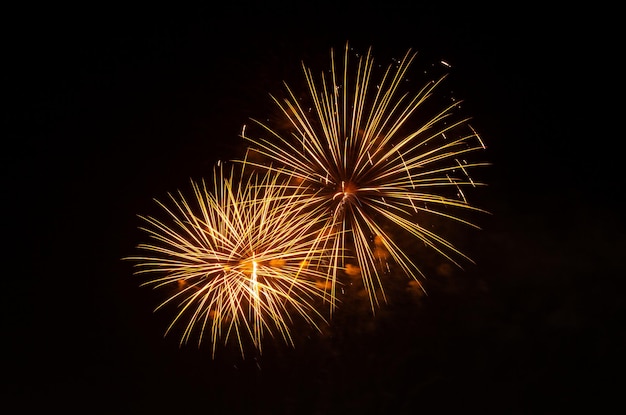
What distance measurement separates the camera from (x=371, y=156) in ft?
17.7

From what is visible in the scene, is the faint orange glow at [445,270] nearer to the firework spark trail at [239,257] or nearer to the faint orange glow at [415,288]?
the faint orange glow at [415,288]

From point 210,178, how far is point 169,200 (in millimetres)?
567

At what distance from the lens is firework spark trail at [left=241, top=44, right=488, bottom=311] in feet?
17.5

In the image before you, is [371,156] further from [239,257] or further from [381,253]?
[239,257]

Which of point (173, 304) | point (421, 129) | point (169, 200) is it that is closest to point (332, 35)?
point (421, 129)

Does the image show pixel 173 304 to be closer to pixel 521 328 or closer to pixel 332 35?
pixel 332 35

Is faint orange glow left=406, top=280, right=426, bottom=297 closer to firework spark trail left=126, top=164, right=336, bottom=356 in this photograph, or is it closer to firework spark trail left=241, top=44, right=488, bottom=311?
firework spark trail left=241, top=44, right=488, bottom=311

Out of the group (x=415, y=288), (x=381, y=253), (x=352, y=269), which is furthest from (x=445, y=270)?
(x=352, y=269)

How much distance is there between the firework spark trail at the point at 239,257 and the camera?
5426 millimetres

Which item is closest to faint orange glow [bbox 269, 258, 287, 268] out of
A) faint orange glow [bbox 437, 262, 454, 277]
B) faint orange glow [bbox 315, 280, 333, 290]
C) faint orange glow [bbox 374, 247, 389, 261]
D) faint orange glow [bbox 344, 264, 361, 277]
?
faint orange glow [bbox 315, 280, 333, 290]

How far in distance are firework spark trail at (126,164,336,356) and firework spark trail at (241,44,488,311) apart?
245 mm

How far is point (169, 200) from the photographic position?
6.30 metres

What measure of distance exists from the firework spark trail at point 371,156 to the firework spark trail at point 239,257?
0.80 feet

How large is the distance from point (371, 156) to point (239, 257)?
1.67m
